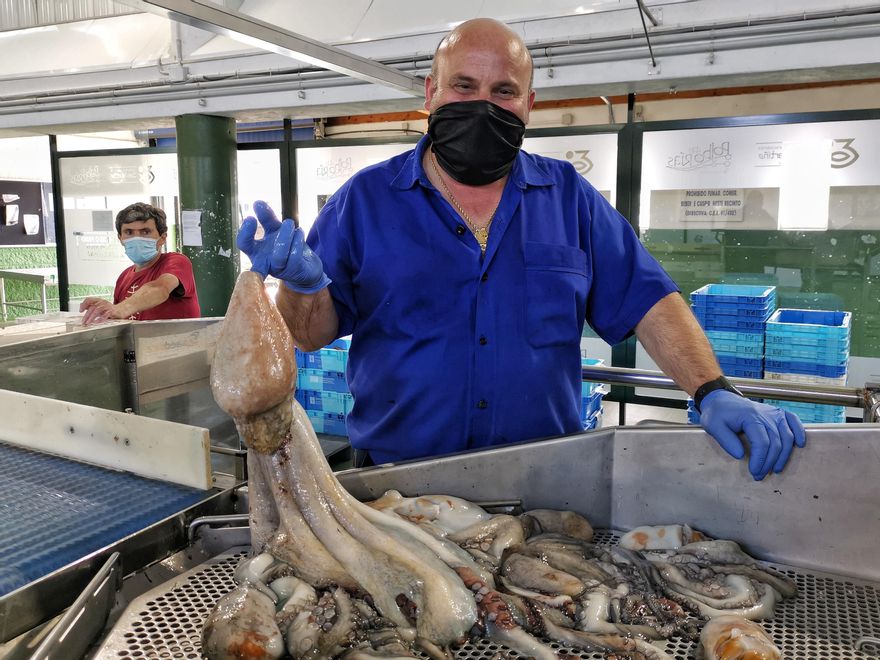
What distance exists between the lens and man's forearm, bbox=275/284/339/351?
6.12ft

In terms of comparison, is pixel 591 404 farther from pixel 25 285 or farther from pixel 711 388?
pixel 25 285

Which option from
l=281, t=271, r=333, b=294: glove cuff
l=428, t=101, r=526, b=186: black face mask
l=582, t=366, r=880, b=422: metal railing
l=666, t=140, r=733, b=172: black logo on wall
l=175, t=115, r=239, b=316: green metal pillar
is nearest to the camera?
l=281, t=271, r=333, b=294: glove cuff

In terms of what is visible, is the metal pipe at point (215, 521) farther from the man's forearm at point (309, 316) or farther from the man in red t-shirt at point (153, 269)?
the man in red t-shirt at point (153, 269)

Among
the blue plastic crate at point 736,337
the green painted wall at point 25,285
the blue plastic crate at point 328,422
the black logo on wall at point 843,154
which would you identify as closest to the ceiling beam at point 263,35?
the blue plastic crate at point 328,422

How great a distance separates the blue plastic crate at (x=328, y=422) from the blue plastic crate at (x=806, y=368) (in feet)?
10.1

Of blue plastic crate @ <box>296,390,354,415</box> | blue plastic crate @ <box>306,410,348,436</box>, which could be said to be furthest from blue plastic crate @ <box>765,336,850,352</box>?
blue plastic crate @ <box>306,410,348,436</box>

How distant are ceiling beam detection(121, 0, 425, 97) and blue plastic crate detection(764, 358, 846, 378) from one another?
9.94 feet

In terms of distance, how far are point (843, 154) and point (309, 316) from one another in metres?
4.31

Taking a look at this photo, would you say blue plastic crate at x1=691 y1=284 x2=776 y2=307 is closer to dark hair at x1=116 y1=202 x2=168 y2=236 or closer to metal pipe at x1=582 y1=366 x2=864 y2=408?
metal pipe at x1=582 y1=366 x2=864 y2=408

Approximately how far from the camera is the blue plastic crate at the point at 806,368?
453 centimetres

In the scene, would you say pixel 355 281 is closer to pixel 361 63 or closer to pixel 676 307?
pixel 676 307

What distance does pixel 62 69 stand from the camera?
20.3ft

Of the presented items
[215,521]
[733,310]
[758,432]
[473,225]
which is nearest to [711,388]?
[758,432]

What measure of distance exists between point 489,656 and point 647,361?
4628 mm
